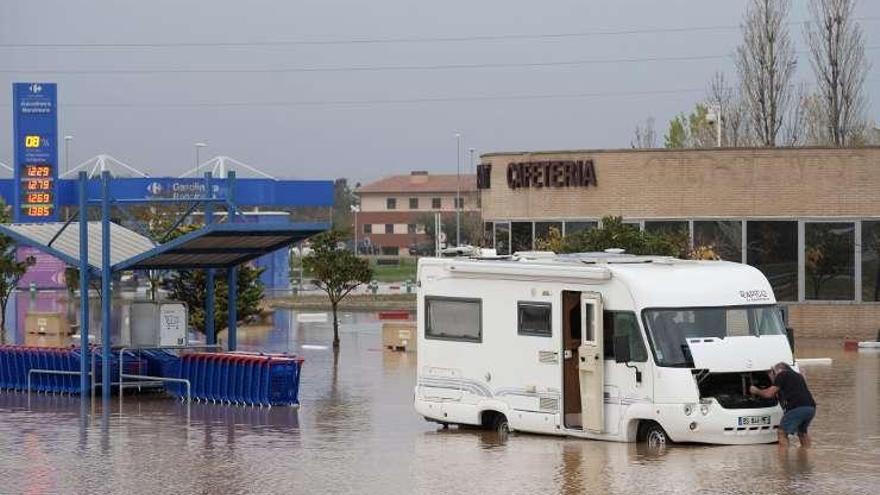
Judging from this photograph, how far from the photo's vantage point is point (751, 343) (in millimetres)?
21125

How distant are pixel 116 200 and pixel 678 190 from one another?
69.4 ft

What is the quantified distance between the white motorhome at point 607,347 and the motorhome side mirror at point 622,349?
1cm

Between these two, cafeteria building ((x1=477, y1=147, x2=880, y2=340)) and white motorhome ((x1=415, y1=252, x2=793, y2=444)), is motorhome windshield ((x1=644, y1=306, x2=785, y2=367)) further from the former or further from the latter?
cafeteria building ((x1=477, y1=147, x2=880, y2=340))

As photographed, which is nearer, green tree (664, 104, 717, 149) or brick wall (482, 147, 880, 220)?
brick wall (482, 147, 880, 220)

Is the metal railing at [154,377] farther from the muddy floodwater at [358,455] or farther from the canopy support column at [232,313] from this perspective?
the canopy support column at [232,313]

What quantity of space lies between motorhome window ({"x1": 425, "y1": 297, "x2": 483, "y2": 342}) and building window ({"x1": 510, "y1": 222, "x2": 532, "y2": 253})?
24199 millimetres

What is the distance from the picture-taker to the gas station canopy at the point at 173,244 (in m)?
28.1

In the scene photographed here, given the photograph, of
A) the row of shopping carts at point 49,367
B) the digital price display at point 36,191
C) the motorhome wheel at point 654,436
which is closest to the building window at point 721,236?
the digital price display at point 36,191

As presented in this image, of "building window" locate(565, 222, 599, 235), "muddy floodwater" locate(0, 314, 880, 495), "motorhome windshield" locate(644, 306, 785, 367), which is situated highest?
"building window" locate(565, 222, 599, 235)

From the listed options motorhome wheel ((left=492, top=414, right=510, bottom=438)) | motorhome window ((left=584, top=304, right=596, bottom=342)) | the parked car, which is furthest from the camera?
the parked car

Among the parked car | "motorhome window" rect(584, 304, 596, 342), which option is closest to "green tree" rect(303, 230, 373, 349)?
"motorhome window" rect(584, 304, 596, 342)

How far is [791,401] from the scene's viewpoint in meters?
20.2

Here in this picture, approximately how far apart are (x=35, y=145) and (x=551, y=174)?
680 inches

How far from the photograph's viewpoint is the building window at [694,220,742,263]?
45.9m
